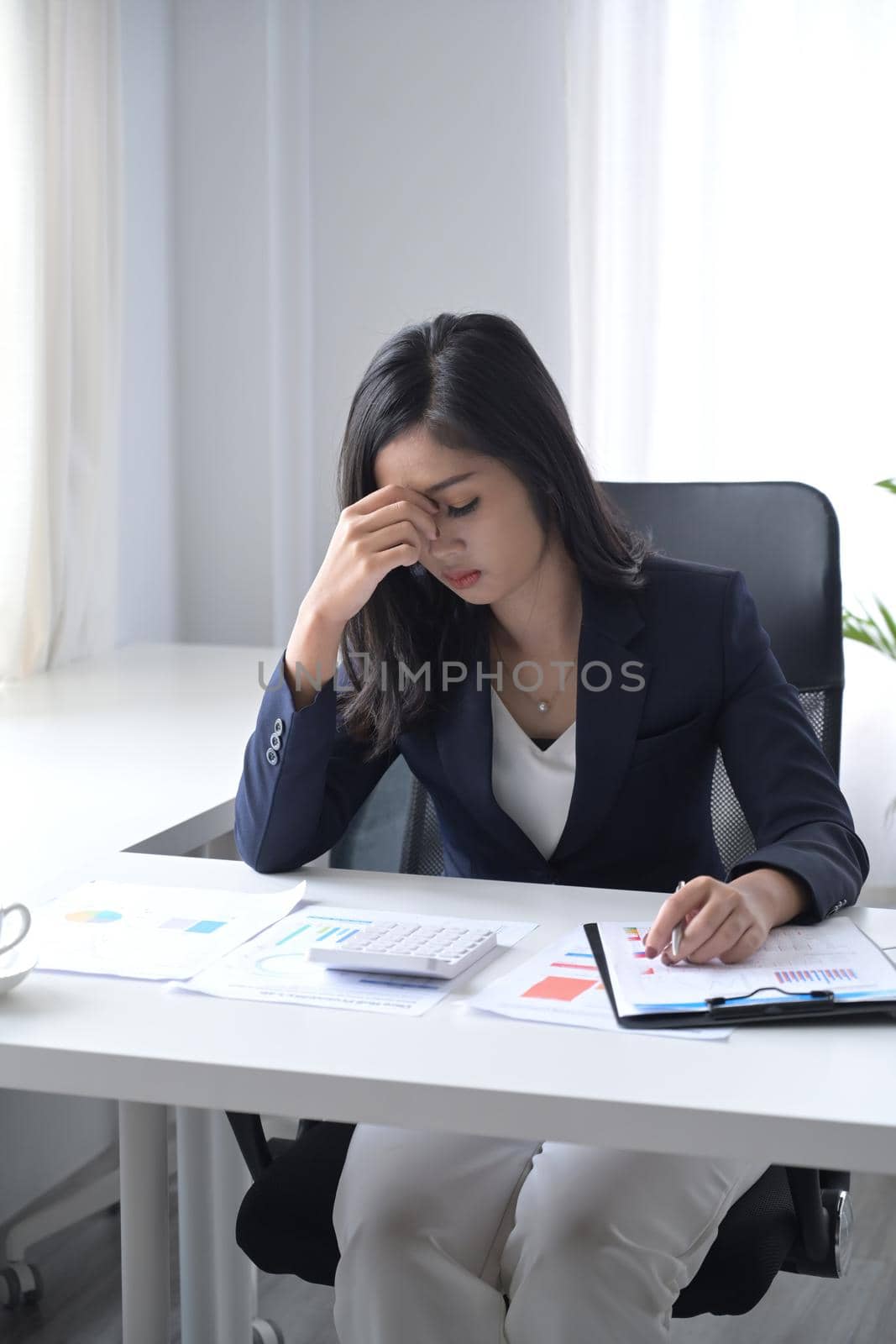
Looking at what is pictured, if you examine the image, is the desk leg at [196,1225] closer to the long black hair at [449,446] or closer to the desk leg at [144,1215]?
the desk leg at [144,1215]

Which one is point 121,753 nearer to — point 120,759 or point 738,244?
point 120,759

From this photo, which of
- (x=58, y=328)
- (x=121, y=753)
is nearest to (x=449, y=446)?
(x=121, y=753)

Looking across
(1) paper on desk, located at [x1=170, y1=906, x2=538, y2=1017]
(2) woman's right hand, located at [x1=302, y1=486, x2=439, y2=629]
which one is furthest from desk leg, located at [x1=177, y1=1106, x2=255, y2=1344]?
(2) woman's right hand, located at [x1=302, y1=486, x2=439, y2=629]

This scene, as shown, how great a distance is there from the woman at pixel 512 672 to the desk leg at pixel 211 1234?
13.5 inches

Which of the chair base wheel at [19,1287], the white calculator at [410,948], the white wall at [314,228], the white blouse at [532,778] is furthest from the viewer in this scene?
the white wall at [314,228]

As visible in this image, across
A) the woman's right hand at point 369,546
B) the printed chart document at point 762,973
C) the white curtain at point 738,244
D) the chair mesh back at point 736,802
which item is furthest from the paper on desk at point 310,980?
the white curtain at point 738,244

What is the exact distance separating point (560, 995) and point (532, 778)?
1.61 feet

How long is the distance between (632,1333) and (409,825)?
733mm

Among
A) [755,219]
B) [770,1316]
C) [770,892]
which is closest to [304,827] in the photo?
[770,892]

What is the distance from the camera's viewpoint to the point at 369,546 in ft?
4.71

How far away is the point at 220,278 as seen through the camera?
3.33 meters

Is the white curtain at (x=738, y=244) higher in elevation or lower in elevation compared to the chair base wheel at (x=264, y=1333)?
higher

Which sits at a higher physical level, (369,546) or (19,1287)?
(369,546)

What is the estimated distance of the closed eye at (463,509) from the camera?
146cm
